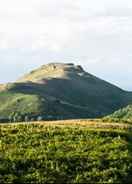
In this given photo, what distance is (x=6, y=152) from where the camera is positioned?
4959 cm

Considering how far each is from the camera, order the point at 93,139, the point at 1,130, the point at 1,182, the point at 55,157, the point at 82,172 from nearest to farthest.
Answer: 1. the point at 1,182
2. the point at 82,172
3. the point at 55,157
4. the point at 93,139
5. the point at 1,130

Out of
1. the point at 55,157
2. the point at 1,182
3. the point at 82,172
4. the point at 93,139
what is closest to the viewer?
the point at 1,182

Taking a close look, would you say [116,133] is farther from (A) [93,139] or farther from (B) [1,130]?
(B) [1,130]

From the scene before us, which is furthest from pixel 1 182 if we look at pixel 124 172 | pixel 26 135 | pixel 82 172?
pixel 26 135

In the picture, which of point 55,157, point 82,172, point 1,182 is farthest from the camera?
point 55,157

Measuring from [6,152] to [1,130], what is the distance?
1068cm

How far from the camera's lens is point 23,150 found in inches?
2002

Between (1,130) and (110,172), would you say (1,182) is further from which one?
(1,130)

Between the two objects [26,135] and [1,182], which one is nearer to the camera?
[1,182]

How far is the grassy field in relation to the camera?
44.2 m

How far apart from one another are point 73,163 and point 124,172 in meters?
4.23

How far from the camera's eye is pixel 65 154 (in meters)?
49.6

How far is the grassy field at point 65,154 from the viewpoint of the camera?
44250 mm

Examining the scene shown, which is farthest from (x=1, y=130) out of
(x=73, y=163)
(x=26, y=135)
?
(x=73, y=163)
